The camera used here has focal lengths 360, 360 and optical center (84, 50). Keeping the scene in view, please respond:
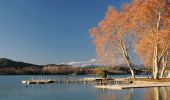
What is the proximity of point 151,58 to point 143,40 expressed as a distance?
7.43m

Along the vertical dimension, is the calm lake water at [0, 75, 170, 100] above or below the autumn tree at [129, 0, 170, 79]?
below

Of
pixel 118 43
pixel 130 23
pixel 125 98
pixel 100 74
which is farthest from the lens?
pixel 100 74

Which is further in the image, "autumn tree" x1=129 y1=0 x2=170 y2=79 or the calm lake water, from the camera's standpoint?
"autumn tree" x1=129 y1=0 x2=170 y2=79

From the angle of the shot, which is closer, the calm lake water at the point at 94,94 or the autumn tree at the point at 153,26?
the calm lake water at the point at 94,94

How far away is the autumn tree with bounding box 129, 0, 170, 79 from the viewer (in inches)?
2122

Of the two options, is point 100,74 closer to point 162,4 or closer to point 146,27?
point 146,27

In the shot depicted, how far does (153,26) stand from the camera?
185ft

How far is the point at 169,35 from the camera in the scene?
54062 mm

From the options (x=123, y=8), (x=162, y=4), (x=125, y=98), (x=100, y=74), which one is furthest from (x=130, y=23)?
(x=125, y=98)

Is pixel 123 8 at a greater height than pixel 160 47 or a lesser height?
greater

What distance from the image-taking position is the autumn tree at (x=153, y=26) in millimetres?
53906

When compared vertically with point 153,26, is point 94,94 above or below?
below

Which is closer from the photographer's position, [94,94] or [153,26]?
[94,94]

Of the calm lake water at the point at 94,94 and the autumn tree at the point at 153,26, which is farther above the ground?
the autumn tree at the point at 153,26
